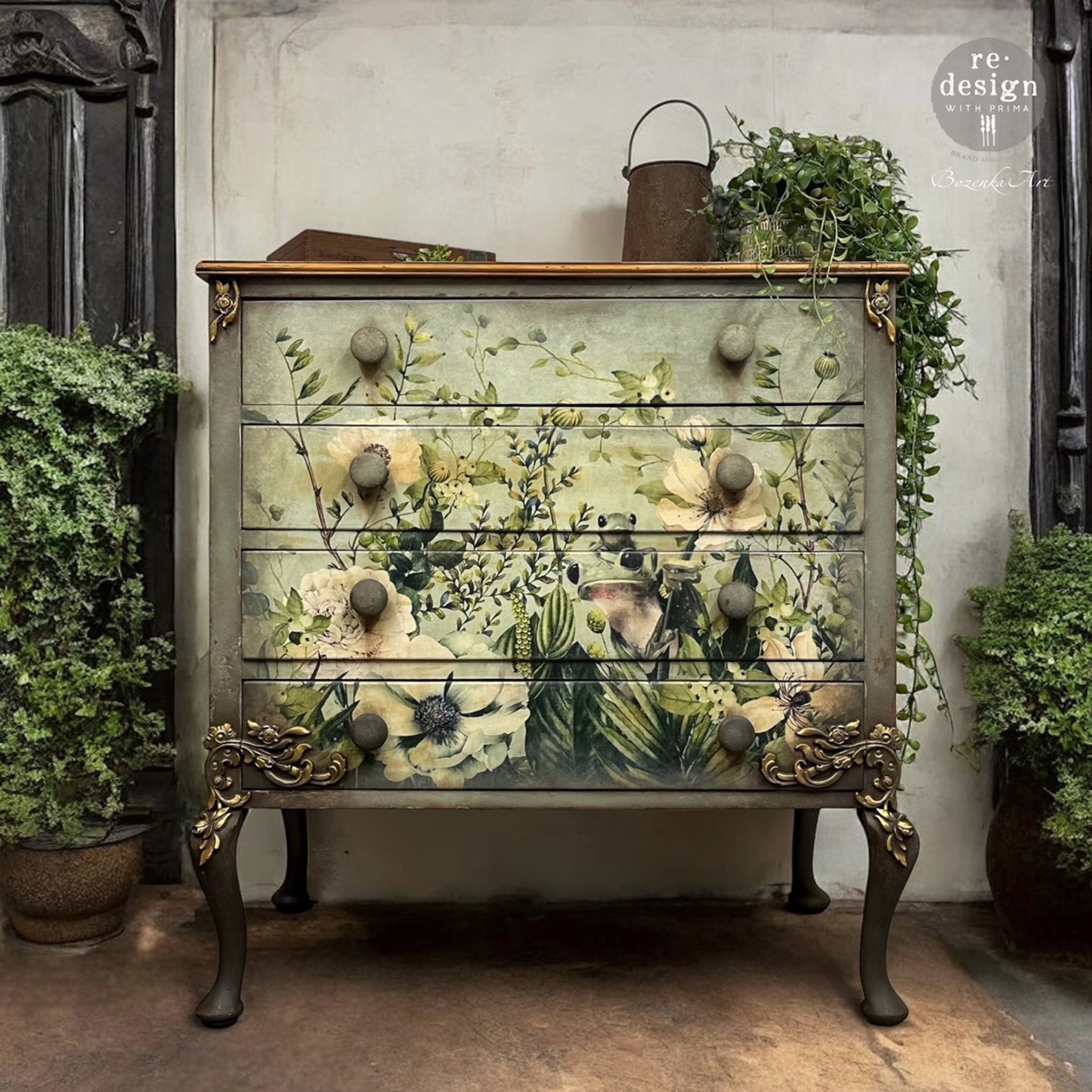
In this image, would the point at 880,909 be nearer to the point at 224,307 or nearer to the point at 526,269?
the point at 526,269

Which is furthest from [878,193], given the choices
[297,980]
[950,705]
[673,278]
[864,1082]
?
[297,980]

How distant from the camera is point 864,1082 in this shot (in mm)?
1616

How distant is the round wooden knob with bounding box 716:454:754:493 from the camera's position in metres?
1.62

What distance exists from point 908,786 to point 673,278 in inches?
55.4

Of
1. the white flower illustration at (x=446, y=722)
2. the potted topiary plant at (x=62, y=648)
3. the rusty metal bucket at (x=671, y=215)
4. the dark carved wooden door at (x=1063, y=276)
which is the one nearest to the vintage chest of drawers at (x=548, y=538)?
the white flower illustration at (x=446, y=722)

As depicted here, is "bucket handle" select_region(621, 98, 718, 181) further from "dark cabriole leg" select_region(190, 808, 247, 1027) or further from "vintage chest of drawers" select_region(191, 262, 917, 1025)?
"dark cabriole leg" select_region(190, 808, 247, 1027)

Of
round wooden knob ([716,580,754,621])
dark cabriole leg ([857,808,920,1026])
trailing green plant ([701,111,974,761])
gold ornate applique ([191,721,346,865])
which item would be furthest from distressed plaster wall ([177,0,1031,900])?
round wooden knob ([716,580,754,621])

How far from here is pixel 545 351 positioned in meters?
1.67

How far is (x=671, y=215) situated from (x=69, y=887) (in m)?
1.86

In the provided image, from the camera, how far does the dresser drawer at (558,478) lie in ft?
5.44

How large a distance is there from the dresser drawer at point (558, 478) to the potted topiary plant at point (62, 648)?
1.98 ft

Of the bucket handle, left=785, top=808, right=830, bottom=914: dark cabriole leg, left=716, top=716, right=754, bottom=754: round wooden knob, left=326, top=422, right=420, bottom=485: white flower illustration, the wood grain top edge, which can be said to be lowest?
left=785, top=808, right=830, bottom=914: dark cabriole leg

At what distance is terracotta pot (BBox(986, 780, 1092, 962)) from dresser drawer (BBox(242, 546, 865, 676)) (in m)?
0.74

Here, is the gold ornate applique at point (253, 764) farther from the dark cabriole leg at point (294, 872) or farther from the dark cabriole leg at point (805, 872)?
the dark cabriole leg at point (805, 872)
